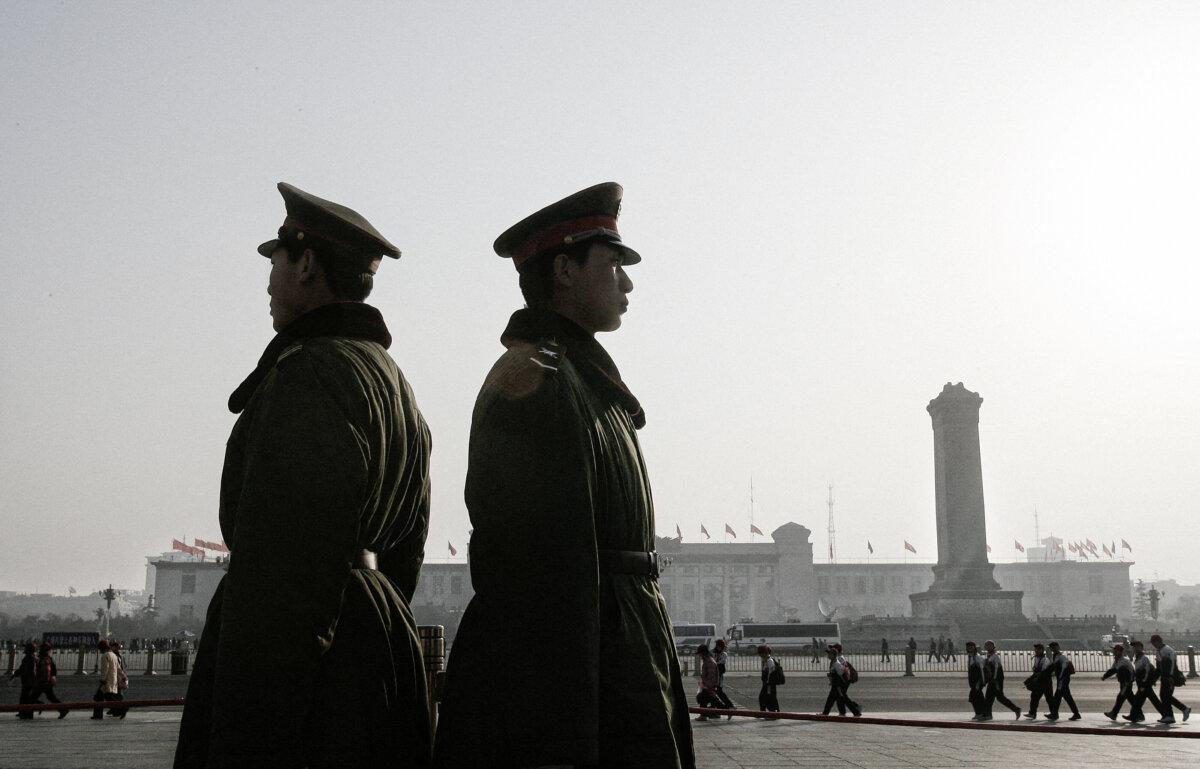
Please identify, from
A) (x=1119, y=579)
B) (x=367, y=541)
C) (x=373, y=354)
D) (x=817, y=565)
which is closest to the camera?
(x=367, y=541)

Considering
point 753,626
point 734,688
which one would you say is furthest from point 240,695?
point 753,626

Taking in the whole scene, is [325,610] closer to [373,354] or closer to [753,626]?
[373,354]

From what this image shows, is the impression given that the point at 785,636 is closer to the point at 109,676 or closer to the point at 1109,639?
the point at 1109,639

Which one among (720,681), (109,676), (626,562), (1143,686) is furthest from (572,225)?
(1143,686)

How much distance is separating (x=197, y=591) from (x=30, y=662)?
8506 cm

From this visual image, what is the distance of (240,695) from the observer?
2377 mm

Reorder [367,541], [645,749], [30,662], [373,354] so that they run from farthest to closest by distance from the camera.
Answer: [30,662], [373,354], [367,541], [645,749]

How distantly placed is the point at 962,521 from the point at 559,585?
55.2 m

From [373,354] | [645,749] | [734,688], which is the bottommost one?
[734,688]

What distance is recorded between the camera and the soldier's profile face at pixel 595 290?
3.13 metres

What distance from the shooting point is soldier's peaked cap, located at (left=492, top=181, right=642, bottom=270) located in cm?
311

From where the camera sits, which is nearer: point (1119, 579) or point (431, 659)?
point (431, 659)

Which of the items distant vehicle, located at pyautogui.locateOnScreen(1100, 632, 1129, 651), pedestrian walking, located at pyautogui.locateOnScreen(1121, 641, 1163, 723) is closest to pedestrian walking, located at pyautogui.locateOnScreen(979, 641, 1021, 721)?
pedestrian walking, located at pyautogui.locateOnScreen(1121, 641, 1163, 723)

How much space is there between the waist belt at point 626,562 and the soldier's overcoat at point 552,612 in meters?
0.02
